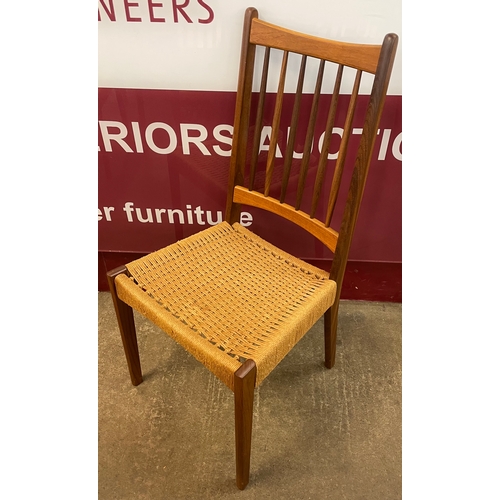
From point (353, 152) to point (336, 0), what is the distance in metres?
Result: 0.47

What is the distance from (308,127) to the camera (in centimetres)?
→ 127

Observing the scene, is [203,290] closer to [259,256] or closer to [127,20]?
[259,256]

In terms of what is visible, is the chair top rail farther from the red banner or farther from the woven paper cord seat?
the woven paper cord seat

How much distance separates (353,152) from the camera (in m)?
1.47

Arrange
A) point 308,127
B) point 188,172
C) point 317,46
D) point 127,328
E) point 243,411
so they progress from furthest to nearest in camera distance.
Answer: point 188,172
point 127,328
point 308,127
point 317,46
point 243,411

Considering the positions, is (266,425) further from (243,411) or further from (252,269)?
(252,269)

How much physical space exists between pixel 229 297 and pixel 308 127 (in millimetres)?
560

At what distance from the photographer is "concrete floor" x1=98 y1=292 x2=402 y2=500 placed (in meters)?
1.27

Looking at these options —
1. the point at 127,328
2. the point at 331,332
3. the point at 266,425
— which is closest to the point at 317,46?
the point at 331,332

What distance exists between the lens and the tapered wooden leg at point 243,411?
98 cm

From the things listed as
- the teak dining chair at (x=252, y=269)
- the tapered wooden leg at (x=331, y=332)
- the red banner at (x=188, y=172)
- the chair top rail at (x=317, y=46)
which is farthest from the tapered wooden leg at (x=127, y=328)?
the chair top rail at (x=317, y=46)

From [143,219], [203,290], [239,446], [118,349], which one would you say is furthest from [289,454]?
[143,219]

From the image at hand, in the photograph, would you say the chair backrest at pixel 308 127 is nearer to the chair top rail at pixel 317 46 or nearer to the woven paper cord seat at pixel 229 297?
the chair top rail at pixel 317 46

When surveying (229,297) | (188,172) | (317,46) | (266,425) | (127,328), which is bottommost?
(266,425)
